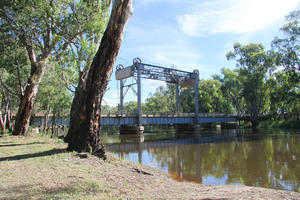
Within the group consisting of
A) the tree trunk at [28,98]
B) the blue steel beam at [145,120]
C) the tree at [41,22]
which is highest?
the tree at [41,22]

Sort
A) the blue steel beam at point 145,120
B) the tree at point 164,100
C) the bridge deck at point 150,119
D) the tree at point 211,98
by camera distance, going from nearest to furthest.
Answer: the bridge deck at point 150,119
the blue steel beam at point 145,120
the tree at point 211,98
the tree at point 164,100

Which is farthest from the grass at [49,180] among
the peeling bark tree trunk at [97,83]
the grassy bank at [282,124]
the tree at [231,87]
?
the tree at [231,87]

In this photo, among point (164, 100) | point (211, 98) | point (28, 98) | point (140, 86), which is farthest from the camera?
point (164, 100)

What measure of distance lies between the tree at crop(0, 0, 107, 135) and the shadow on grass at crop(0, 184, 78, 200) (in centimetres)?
853

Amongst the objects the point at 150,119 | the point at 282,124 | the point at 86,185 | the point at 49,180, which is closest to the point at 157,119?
the point at 150,119

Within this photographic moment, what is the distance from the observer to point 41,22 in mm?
13641

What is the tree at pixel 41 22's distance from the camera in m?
12.1

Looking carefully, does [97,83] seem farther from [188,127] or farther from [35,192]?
[188,127]

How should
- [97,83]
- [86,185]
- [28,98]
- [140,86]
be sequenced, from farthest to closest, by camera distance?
[140,86] → [28,98] → [97,83] → [86,185]

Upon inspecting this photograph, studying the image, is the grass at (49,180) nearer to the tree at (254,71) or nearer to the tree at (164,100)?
the tree at (254,71)

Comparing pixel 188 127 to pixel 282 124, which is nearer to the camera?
pixel 282 124

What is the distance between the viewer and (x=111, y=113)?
36.6m

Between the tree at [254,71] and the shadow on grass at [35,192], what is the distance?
53.0m

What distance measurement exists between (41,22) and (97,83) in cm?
800
